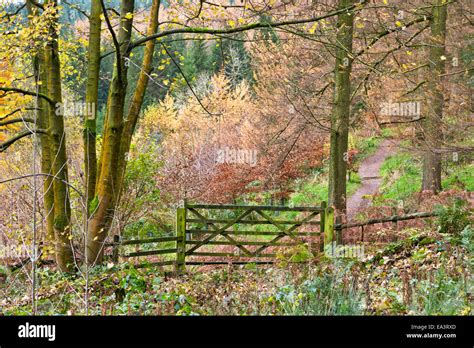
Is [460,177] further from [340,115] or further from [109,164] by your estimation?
[109,164]

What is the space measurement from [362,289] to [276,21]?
417 cm

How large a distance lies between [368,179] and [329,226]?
10884mm

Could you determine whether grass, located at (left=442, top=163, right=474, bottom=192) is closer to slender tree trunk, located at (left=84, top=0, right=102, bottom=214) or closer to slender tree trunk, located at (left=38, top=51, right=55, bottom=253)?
slender tree trunk, located at (left=84, top=0, right=102, bottom=214)

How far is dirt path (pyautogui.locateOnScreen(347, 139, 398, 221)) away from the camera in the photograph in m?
16.5

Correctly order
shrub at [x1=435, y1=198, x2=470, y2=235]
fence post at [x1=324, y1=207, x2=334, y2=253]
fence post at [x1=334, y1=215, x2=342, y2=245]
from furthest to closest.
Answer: fence post at [x1=334, y1=215, x2=342, y2=245], fence post at [x1=324, y1=207, x2=334, y2=253], shrub at [x1=435, y1=198, x2=470, y2=235]

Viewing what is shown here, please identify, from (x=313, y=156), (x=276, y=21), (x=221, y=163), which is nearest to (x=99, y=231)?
(x=276, y=21)

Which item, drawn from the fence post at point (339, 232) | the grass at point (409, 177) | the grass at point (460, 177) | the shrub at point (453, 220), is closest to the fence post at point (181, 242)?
the fence post at point (339, 232)

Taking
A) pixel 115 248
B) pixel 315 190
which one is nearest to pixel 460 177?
pixel 315 190

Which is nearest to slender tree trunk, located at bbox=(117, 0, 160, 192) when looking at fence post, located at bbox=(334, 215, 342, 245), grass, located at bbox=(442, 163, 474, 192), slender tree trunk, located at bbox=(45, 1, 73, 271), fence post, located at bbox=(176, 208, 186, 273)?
slender tree trunk, located at bbox=(45, 1, 73, 271)

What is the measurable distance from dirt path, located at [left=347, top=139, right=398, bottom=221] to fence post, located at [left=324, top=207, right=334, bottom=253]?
3.76 metres

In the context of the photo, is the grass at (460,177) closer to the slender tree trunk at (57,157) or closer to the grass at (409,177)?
the grass at (409,177)

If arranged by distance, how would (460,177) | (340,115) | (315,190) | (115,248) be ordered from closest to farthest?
(115,248) < (340,115) < (460,177) < (315,190)

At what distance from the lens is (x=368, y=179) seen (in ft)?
70.9
